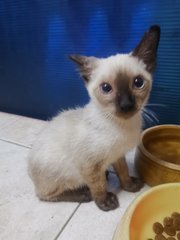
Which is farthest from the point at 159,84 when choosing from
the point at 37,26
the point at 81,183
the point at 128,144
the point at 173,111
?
the point at 37,26

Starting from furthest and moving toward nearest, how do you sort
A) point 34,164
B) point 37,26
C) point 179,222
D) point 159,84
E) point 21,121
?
point 21,121 → point 37,26 → point 159,84 → point 34,164 → point 179,222

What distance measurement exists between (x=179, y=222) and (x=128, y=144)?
31 cm

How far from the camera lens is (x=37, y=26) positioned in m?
1.44

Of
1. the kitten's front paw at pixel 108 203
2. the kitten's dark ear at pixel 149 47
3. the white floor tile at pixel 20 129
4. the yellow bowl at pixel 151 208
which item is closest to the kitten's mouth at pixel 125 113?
the kitten's dark ear at pixel 149 47

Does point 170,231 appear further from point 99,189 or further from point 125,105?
point 125,105

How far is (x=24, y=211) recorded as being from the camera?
107 centimetres

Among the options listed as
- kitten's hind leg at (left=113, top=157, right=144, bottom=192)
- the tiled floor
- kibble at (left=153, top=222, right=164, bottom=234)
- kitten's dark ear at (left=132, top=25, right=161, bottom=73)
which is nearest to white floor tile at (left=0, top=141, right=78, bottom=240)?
the tiled floor

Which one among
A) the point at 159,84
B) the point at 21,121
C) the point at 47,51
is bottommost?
the point at 21,121

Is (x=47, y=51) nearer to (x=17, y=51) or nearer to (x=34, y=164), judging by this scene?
(x=17, y=51)

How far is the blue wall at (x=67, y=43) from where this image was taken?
1.18 m

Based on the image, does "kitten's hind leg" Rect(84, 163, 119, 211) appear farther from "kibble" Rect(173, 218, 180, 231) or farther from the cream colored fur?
"kibble" Rect(173, 218, 180, 231)

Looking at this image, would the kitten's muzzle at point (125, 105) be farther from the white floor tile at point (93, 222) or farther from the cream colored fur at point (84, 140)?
the white floor tile at point (93, 222)

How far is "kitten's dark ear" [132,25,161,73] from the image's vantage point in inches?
32.3

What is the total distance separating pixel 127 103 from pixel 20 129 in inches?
39.6
